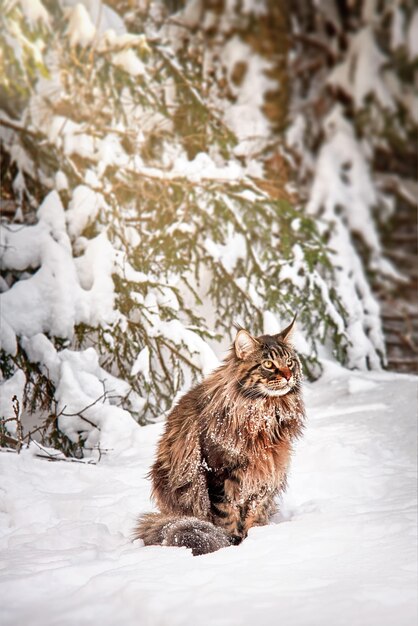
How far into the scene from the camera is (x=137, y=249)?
5.77 meters

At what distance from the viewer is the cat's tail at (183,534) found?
2932 mm

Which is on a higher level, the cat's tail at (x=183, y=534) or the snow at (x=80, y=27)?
the snow at (x=80, y=27)

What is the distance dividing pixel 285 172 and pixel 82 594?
4.84m

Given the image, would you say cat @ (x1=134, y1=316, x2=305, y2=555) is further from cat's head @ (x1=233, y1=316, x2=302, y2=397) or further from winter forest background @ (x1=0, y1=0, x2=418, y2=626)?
winter forest background @ (x1=0, y1=0, x2=418, y2=626)

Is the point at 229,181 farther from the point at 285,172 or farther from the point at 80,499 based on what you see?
the point at 80,499

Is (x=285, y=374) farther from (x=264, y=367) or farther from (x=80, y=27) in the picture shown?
(x=80, y=27)

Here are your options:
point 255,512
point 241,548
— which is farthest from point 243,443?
point 241,548

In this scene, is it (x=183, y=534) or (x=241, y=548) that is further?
(x=183, y=534)

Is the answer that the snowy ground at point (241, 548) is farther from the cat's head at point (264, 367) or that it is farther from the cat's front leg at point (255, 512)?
the cat's head at point (264, 367)

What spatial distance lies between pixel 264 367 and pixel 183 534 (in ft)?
3.49

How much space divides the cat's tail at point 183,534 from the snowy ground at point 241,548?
0.32 feet

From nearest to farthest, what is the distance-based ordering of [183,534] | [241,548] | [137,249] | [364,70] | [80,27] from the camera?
[364,70] < [241,548] < [183,534] < [80,27] < [137,249]

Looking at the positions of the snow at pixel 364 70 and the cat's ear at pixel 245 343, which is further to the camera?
the cat's ear at pixel 245 343

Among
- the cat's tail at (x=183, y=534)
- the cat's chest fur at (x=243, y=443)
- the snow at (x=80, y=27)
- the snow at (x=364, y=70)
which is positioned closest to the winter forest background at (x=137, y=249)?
the snow at (x=80, y=27)
